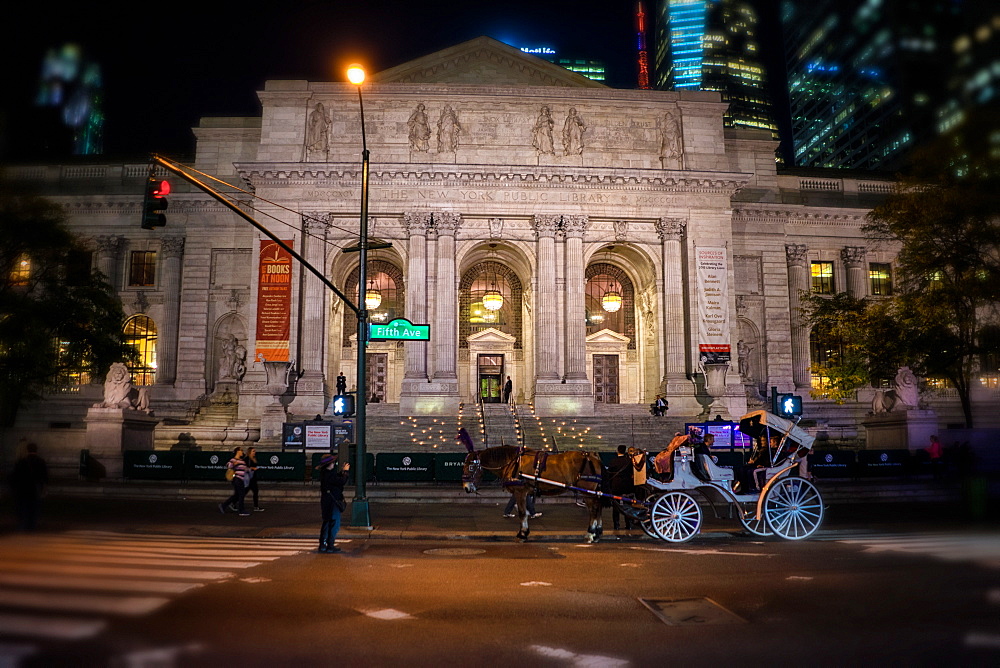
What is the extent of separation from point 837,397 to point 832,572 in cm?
2949

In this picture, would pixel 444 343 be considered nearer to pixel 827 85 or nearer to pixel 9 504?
pixel 9 504

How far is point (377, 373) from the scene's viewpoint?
4300 centimetres

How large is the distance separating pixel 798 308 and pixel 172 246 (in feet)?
125

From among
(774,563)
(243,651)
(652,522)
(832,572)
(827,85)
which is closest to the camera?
(243,651)

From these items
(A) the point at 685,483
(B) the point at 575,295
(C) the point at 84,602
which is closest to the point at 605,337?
(B) the point at 575,295

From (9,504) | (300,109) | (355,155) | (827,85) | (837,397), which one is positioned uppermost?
(300,109)

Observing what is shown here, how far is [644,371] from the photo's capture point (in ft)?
143

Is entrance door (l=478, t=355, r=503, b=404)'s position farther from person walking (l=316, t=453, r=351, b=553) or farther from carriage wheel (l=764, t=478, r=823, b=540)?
person walking (l=316, t=453, r=351, b=553)

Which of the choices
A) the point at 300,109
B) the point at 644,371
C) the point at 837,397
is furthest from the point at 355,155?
the point at 837,397

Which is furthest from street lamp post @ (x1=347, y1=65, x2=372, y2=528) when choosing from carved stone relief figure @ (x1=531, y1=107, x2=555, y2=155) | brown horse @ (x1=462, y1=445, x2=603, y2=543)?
carved stone relief figure @ (x1=531, y1=107, x2=555, y2=155)

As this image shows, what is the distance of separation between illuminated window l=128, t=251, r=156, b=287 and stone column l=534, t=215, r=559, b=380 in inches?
950

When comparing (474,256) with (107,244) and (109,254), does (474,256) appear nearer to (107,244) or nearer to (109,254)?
(109,254)

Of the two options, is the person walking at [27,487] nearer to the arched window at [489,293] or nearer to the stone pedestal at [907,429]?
the stone pedestal at [907,429]

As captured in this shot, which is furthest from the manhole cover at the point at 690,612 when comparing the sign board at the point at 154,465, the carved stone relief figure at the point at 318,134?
the carved stone relief figure at the point at 318,134
